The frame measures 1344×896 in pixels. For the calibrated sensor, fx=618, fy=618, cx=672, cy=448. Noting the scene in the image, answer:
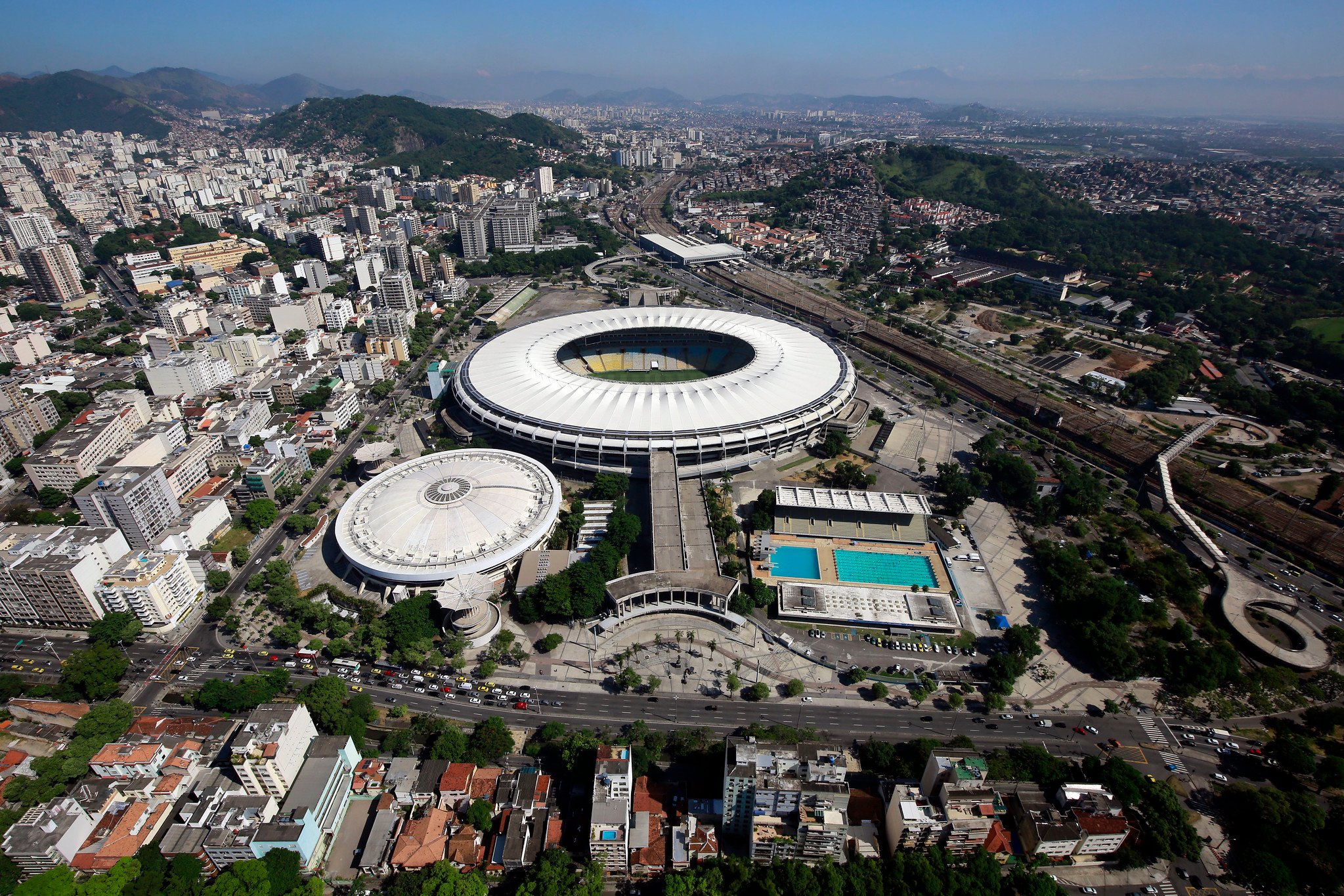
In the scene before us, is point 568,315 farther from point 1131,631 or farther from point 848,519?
point 1131,631

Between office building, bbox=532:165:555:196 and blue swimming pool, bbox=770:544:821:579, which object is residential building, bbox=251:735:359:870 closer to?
blue swimming pool, bbox=770:544:821:579

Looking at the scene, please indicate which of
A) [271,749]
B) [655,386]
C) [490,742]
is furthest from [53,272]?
[490,742]

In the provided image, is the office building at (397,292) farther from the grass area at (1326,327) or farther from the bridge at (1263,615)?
the grass area at (1326,327)

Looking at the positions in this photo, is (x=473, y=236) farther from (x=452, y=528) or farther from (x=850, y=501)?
(x=850, y=501)

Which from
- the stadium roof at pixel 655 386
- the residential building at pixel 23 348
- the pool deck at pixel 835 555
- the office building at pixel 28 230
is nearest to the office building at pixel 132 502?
the stadium roof at pixel 655 386

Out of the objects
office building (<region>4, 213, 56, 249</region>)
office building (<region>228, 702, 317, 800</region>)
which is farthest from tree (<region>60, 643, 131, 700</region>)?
office building (<region>4, 213, 56, 249</region>)
